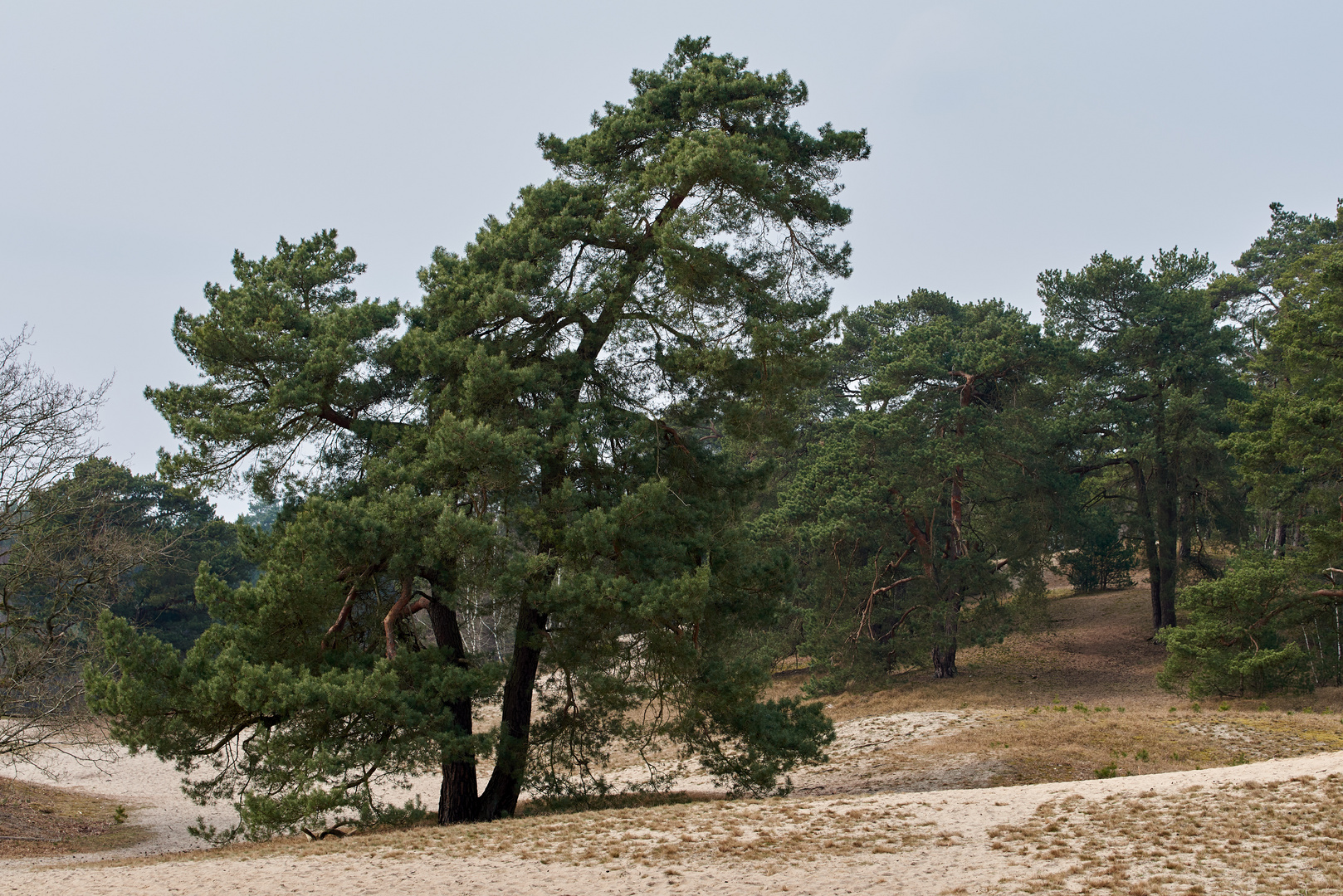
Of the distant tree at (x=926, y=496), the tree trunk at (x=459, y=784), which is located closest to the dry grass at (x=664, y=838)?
the tree trunk at (x=459, y=784)

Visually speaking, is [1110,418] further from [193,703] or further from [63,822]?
[63,822]

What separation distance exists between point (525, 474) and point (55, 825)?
10554 millimetres

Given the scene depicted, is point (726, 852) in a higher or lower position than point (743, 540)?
lower

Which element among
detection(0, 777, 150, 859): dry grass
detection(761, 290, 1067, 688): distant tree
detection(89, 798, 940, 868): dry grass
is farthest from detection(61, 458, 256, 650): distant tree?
detection(89, 798, 940, 868): dry grass

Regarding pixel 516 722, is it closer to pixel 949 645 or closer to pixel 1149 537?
pixel 949 645

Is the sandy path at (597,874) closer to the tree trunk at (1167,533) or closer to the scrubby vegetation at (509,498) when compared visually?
the scrubby vegetation at (509,498)

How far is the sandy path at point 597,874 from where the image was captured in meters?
7.43

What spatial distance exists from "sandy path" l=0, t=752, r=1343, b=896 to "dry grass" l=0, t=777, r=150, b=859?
4.19 metres

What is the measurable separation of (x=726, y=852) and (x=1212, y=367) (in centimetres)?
2484

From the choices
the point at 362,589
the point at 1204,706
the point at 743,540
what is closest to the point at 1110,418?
the point at 1204,706

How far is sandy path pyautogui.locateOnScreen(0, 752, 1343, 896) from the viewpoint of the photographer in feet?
24.4

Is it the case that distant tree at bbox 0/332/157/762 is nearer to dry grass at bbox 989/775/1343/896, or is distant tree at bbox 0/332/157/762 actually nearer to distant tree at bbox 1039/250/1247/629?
dry grass at bbox 989/775/1343/896

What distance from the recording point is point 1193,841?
8.02 meters

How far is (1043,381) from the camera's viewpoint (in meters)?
26.6
